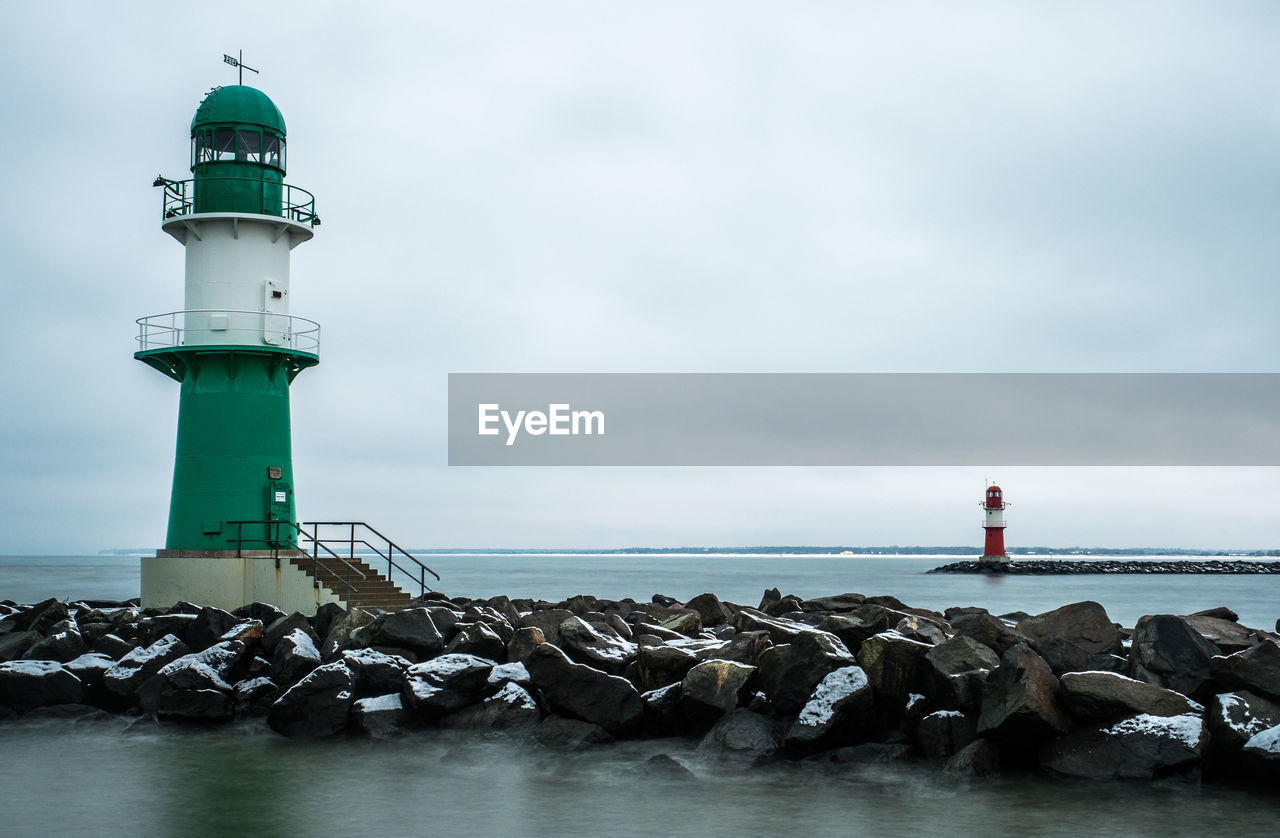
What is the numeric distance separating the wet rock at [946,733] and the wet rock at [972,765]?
0.22 metres

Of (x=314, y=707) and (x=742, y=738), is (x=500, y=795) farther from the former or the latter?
(x=314, y=707)

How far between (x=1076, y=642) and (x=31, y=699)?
10902 millimetres

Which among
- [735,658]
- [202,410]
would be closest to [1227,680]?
[735,658]

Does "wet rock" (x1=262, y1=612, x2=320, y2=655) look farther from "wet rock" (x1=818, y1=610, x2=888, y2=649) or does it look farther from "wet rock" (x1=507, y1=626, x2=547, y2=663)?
"wet rock" (x1=818, y1=610, x2=888, y2=649)

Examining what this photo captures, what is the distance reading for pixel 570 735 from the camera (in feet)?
33.7

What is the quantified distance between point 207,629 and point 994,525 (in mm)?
68538

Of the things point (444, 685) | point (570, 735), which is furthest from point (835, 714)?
point (444, 685)

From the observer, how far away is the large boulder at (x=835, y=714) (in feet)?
31.0

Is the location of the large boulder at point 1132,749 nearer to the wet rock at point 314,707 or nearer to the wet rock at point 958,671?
the wet rock at point 958,671

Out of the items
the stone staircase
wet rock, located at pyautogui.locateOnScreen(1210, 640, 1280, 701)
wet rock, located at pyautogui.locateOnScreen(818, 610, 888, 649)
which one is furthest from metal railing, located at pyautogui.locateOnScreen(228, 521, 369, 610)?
wet rock, located at pyautogui.locateOnScreen(1210, 640, 1280, 701)

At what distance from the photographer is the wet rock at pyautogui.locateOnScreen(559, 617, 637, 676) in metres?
11.1

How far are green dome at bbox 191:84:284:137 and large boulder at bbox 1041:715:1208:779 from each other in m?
16.3

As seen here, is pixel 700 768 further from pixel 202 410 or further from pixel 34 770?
pixel 202 410

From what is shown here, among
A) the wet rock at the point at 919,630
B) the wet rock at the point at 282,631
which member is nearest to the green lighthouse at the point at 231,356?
the wet rock at the point at 282,631
